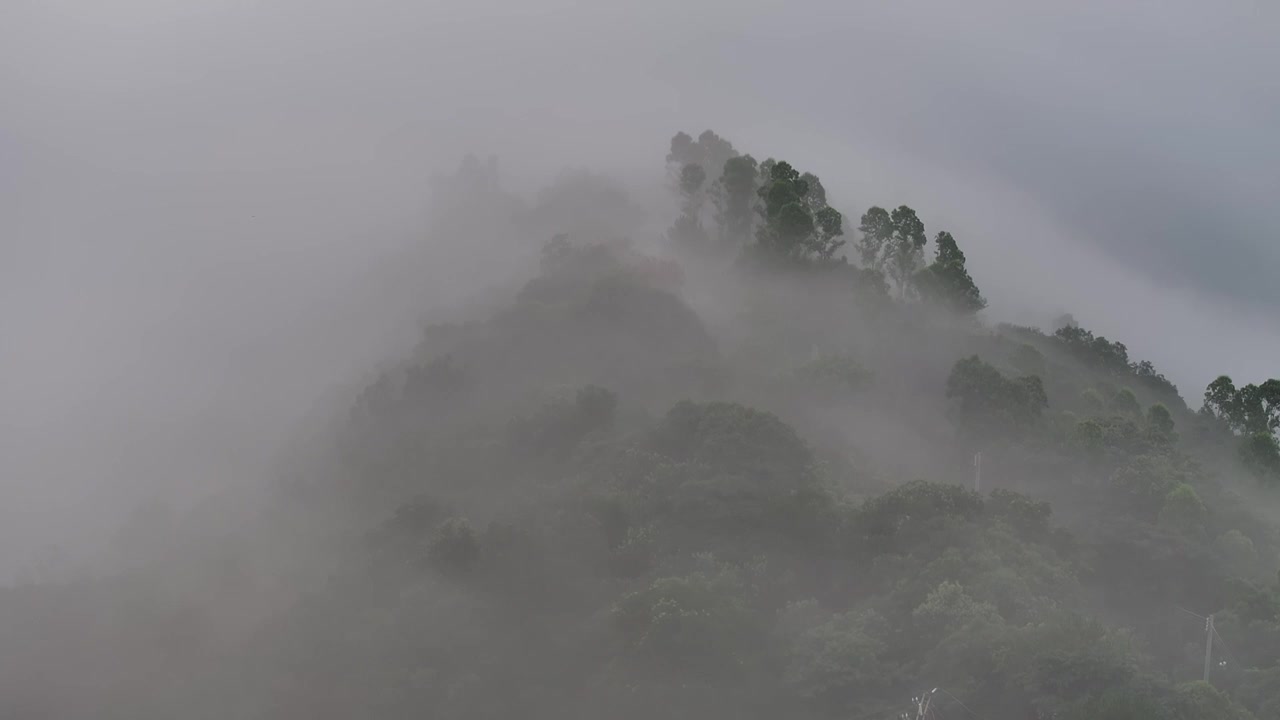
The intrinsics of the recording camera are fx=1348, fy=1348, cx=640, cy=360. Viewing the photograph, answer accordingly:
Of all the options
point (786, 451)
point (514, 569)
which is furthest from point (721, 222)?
point (514, 569)

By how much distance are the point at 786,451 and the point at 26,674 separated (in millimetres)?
36094

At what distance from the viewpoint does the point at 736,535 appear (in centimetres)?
5934

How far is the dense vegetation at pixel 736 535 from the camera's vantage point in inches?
1977

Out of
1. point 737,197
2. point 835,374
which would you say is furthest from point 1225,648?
point 737,197

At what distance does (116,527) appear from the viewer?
84.0m

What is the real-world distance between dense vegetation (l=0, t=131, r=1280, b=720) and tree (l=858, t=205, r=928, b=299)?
0.84 ft

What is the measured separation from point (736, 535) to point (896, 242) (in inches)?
1322

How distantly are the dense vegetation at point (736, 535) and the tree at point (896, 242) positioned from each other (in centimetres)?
25

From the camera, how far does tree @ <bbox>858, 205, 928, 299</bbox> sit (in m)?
86.2

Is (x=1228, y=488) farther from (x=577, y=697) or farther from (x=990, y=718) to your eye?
(x=577, y=697)

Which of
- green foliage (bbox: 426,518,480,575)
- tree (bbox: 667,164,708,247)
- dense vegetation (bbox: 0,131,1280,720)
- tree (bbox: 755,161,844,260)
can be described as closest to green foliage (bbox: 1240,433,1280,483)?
dense vegetation (bbox: 0,131,1280,720)

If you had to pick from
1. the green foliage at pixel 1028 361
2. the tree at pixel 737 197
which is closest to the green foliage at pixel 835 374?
the green foliage at pixel 1028 361

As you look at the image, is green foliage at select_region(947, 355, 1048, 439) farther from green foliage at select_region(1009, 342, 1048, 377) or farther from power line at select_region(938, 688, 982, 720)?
power line at select_region(938, 688, 982, 720)

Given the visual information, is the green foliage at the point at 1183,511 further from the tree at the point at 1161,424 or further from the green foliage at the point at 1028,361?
the green foliage at the point at 1028,361
